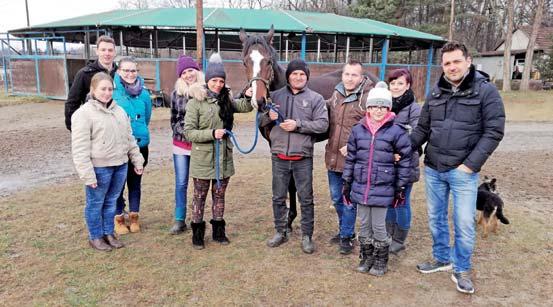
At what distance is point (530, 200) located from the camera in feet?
19.3

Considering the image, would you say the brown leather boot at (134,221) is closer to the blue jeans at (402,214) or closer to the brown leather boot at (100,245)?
the brown leather boot at (100,245)

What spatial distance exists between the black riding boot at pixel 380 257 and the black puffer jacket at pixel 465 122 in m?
0.82

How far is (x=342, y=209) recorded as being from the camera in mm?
4141

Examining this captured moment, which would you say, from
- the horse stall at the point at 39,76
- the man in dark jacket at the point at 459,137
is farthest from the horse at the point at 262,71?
the horse stall at the point at 39,76

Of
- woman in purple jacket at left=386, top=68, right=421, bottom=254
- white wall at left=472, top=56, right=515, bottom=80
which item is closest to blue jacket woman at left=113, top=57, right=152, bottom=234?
woman in purple jacket at left=386, top=68, right=421, bottom=254

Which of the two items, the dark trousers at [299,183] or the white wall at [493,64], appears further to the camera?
the white wall at [493,64]

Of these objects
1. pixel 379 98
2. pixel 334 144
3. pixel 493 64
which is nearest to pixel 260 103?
pixel 334 144

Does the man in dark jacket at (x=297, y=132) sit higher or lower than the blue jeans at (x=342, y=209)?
higher

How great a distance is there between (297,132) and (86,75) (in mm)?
2192

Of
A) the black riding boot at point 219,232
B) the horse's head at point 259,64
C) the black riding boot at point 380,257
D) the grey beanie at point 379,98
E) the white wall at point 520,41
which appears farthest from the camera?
the white wall at point 520,41

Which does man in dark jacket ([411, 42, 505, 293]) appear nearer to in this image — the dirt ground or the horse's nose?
the dirt ground

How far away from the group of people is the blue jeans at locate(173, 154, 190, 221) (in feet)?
0.04

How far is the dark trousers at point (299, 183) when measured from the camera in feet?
12.8

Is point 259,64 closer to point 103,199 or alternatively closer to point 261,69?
point 261,69
